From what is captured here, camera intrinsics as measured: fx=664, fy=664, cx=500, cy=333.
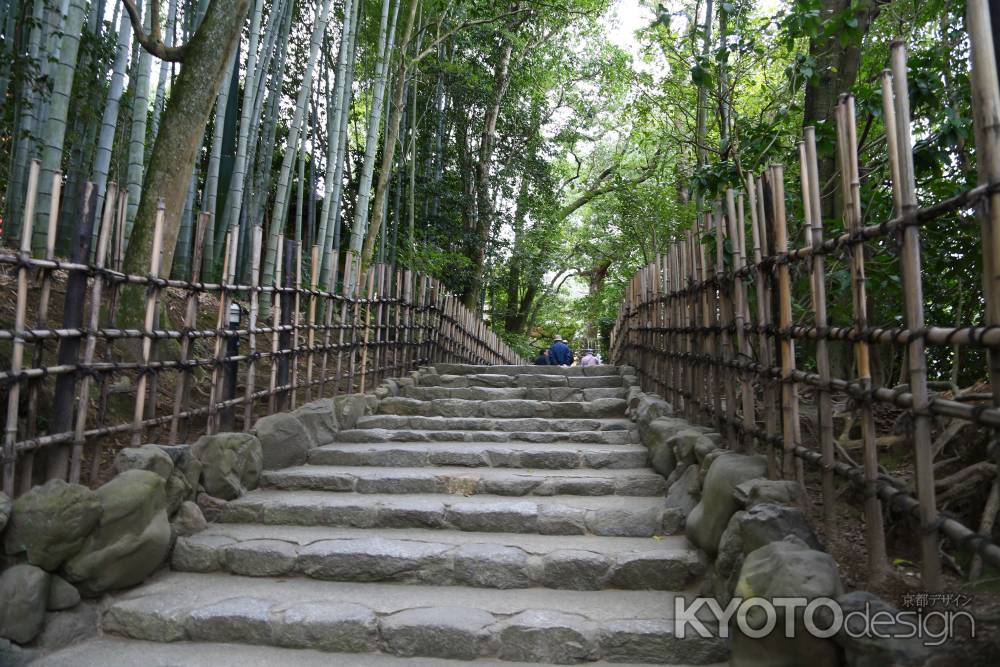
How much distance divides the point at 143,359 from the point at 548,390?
351 centimetres

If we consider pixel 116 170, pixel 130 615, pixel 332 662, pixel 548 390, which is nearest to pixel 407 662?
pixel 332 662

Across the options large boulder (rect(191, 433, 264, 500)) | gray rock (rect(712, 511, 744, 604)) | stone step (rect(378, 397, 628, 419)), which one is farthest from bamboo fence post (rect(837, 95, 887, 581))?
stone step (rect(378, 397, 628, 419))

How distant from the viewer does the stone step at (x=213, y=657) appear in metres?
2.42

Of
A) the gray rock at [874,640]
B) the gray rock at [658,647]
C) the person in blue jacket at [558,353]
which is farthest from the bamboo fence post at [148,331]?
the person in blue jacket at [558,353]

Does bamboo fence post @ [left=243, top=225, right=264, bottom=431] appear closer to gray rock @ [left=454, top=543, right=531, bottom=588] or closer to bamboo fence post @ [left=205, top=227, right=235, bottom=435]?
bamboo fence post @ [left=205, top=227, right=235, bottom=435]

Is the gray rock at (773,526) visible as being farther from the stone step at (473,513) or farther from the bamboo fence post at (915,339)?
the stone step at (473,513)

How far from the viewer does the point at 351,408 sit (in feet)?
16.4

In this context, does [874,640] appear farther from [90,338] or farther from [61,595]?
[90,338]

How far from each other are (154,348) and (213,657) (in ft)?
5.15

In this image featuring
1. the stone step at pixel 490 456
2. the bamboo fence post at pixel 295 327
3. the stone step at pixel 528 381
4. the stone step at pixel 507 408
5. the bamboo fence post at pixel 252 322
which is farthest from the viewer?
the stone step at pixel 528 381

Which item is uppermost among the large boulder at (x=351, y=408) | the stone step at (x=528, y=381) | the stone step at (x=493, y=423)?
the stone step at (x=528, y=381)

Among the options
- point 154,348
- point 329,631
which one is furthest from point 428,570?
point 154,348

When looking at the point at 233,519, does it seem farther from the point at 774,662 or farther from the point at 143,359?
the point at 774,662

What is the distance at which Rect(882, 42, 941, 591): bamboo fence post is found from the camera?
174cm
